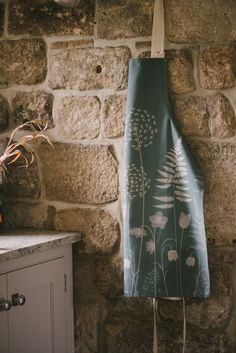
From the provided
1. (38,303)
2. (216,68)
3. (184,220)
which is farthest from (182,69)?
(38,303)

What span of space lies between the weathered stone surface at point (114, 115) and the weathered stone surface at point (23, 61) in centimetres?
33

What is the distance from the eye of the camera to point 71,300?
2.20 metres

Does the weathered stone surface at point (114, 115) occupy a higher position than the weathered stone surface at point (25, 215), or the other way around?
the weathered stone surface at point (114, 115)

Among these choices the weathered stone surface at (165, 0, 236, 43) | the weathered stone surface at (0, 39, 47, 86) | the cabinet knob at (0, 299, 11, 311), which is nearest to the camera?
the cabinet knob at (0, 299, 11, 311)

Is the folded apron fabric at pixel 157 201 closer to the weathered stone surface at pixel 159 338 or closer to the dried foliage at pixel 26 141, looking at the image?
the weathered stone surface at pixel 159 338

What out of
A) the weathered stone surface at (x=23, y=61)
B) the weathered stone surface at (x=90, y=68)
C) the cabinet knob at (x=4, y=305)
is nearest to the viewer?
the cabinet knob at (x=4, y=305)

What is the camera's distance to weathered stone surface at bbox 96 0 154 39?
2.08 m

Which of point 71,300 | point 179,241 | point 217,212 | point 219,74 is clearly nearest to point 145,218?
point 179,241

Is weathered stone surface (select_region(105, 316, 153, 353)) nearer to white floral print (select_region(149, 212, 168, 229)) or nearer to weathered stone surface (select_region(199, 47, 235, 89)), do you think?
white floral print (select_region(149, 212, 168, 229))

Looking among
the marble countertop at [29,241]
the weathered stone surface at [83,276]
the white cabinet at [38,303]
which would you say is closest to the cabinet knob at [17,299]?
the white cabinet at [38,303]

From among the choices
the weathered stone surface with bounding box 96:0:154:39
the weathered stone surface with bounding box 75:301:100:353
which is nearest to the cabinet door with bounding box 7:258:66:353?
the weathered stone surface with bounding box 75:301:100:353

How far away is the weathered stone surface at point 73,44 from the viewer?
216cm

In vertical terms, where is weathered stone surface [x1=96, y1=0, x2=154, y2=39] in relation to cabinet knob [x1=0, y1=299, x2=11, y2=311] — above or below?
above

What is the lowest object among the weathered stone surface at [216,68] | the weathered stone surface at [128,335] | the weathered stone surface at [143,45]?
the weathered stone surface at [128,335]
